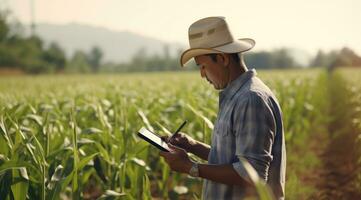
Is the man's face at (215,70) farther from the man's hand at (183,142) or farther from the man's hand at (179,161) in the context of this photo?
the man's hand at (183,142)

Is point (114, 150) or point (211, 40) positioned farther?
point (114, 150)

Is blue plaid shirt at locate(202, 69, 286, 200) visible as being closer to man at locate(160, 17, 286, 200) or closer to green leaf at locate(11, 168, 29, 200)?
man at locate(160, 17, 286, 200)

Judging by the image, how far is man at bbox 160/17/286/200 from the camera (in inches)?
94.5

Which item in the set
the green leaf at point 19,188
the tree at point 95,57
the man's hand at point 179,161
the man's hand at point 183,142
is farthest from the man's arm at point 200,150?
the tree at point 95,57

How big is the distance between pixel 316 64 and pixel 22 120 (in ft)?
407

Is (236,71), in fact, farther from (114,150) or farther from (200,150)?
(114,150)

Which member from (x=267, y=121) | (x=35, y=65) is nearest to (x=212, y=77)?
(x=267, y=121)

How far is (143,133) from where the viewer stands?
9.09 feet

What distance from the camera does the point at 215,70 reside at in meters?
2.53

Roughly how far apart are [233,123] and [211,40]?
381 mm

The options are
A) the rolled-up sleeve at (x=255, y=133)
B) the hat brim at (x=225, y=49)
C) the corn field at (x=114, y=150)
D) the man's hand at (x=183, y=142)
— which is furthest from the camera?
the corn field at (x=114, y=150)

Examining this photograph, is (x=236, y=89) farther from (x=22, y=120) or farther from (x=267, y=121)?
(x=22, y=120)

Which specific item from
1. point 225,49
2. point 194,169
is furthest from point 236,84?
point 194,169

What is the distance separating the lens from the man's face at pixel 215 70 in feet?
8.30
